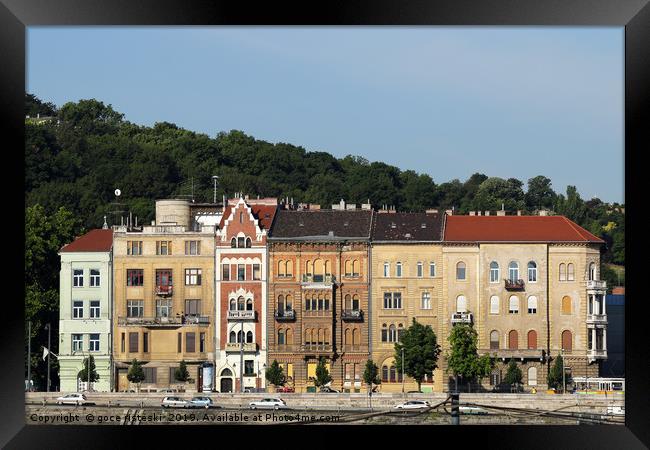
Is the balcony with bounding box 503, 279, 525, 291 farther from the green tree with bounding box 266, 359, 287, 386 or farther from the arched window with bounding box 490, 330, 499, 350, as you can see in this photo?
the green tree with bounding box 266, 359, 287, 386

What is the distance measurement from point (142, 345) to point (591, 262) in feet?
31.8

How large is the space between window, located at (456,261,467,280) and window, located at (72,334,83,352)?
8097 millimetres

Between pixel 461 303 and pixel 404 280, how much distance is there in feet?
4.31

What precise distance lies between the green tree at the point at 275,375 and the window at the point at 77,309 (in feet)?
13.6

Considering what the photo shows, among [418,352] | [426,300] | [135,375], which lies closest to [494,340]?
[426,300]

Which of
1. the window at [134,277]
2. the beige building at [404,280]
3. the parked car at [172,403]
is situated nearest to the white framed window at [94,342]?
the window at [134,277]

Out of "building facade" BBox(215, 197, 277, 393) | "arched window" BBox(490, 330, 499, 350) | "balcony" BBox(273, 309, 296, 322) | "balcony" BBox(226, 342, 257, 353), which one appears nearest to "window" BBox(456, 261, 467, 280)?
"arched window" BBox(490, 330, 499, 350)

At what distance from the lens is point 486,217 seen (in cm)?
3500

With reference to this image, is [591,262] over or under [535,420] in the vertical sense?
over

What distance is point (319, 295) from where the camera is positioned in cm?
3403

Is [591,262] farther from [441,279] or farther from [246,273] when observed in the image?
[246,273]

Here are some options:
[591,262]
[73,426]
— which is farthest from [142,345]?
[73,426]

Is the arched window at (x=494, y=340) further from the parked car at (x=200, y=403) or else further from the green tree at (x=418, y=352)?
the parked car at (x=200, y=403)

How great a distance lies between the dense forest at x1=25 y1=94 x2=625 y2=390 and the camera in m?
39.2
